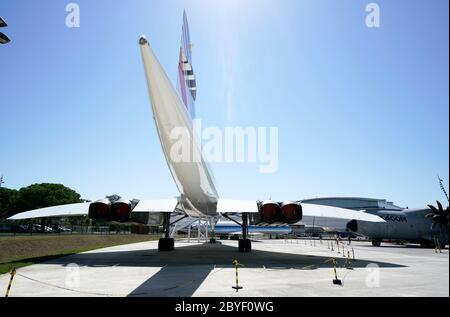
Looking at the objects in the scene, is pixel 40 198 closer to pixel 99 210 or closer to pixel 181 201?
pixel 99 210

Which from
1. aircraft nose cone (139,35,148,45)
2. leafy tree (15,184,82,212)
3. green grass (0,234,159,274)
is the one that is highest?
aircraft nose cone (139,35,148,45)

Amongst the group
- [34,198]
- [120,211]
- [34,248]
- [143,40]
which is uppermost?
[143,40]

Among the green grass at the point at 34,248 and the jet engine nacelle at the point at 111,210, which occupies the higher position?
the jet engine nacelle at the point at 111,210

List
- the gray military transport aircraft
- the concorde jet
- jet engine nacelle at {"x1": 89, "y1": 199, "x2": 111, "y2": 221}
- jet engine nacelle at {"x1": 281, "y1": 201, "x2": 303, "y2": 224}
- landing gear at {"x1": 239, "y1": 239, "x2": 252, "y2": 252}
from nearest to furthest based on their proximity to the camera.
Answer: the concorde jet → jet engine nacelle at {"x1": 89, "y1": 199, "x2": 111, "y2": 221} → jet engine nacelle at {"x1": 281, "y1": 201, "x2": 303, "y2": 224} → landing gear at {"x1": 239, "y1": 239, "x2": 252, "y2": 252} → the gray military transport aircraft

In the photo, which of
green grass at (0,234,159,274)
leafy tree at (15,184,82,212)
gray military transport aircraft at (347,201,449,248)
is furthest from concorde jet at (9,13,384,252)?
leafy tree at (15,184,82,212)

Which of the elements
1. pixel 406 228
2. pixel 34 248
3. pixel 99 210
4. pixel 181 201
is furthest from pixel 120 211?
pixel 406 228

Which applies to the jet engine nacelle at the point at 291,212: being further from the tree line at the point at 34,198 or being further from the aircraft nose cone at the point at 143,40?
the tree line at the point at 34,198

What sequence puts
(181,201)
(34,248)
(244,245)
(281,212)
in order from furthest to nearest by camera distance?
(34,248) < (244,245) < (181,201) < (281,212)

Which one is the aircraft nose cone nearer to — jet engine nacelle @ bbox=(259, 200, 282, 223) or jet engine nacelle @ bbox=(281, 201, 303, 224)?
jet engine nacelle @ bbox=(259, 200, 282, 223)

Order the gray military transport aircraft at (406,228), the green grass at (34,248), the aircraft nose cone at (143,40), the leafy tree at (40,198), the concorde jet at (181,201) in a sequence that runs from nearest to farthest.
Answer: the aircraft nose cone at (143,40) → the concorde jet at (181,201) → the green grass at (34,248) → the gray military transport aircraft at (406,228) → the leafy tree at (40,198)

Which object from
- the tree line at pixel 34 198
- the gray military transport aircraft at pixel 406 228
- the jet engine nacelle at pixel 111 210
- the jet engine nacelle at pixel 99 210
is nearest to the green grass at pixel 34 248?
the jet engine nacelle at pixel 99 210
